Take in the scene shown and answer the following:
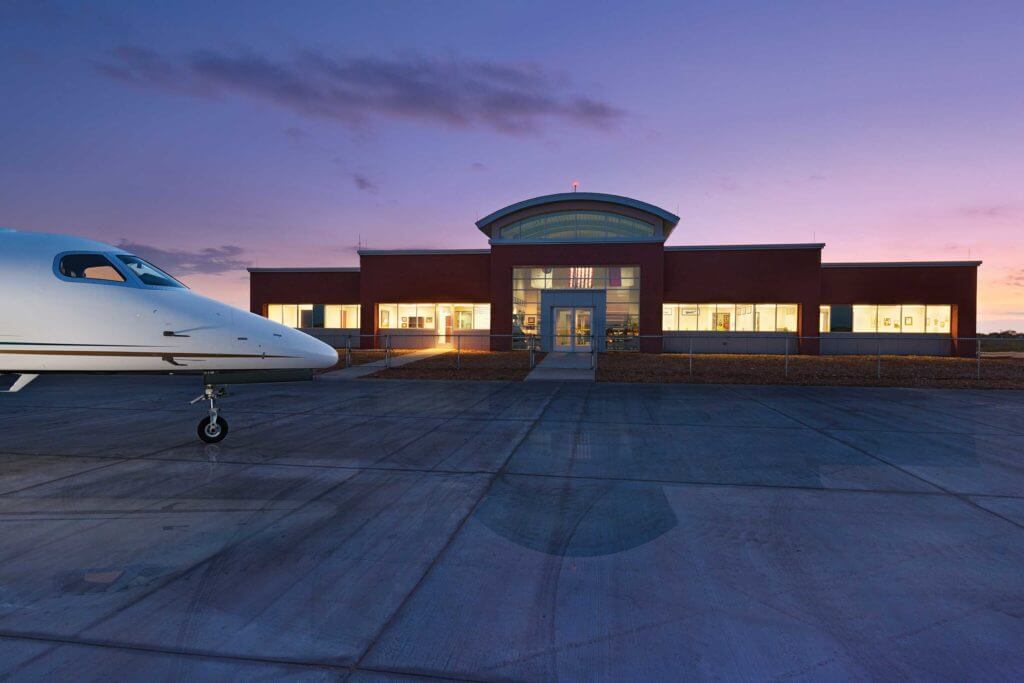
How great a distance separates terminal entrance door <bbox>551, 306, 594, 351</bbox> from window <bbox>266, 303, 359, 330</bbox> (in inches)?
526

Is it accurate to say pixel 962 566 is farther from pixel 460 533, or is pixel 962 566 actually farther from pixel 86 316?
pixel 86 316

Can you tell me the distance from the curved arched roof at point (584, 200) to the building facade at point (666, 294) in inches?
3.3

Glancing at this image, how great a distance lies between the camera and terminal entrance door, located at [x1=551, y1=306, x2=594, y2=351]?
28.1 metres

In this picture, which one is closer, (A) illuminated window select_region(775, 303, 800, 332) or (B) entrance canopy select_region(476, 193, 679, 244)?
(A) illuminated window select_region(775, 303, 800, 332)

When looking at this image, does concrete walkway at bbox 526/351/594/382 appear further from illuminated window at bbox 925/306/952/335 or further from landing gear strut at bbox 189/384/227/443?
illuminated window at bbox 925/306/952/335

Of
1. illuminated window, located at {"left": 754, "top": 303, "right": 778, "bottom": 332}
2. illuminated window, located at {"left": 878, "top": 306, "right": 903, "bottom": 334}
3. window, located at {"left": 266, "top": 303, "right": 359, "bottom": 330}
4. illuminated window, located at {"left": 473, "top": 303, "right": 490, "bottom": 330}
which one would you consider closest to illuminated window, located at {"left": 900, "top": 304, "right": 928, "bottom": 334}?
illuminated window, located at {"left": 878, "top": 306, "right": 903, "bottom": 334}

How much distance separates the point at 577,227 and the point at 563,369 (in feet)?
47.1

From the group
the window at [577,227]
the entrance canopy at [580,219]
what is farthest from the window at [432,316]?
the entrance canopy at [580,219]

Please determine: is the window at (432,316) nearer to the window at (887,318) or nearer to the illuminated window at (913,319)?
the window at (887,318)

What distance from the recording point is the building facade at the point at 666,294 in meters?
28.0

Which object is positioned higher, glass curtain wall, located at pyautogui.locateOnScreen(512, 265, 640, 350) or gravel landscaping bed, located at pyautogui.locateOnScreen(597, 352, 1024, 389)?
glass curtain wall, located at pyautogui.locateOnScreen(512, 265, 640, 350)

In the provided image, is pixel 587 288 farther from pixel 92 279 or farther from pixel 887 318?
pixel 92 279

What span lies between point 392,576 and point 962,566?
4175 millimetres

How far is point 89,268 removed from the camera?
21.6ft
